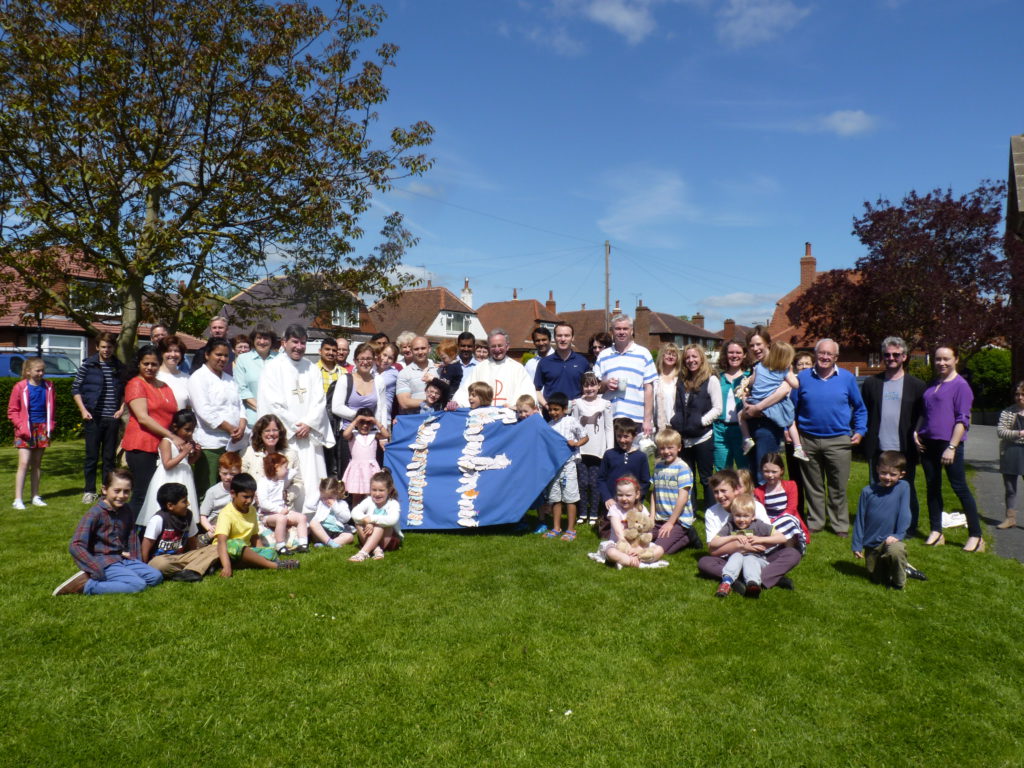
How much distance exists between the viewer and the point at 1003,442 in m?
8.84

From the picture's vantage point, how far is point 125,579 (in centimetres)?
566

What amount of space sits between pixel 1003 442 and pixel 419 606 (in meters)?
7.75

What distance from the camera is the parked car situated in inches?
878

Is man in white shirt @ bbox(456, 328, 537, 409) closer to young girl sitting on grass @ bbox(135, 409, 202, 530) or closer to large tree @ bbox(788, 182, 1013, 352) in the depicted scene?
young girl sitting on grass @ bbox(135, 409, 202, 530)

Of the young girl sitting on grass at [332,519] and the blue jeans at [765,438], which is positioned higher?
the blue jeans at [765,438]

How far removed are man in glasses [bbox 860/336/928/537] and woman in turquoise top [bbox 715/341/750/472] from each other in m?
1.35

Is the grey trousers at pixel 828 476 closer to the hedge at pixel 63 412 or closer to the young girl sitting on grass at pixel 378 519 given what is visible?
the young girl sitting on grass at pixel 378 519

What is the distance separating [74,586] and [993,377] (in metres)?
32.5

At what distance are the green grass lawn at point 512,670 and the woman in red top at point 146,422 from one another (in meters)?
1.12

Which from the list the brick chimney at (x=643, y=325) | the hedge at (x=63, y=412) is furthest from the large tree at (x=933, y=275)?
the brick chimney at (x=643, y=325)

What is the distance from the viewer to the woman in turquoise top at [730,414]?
7930 mm

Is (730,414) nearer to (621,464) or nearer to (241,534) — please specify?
(621,464)

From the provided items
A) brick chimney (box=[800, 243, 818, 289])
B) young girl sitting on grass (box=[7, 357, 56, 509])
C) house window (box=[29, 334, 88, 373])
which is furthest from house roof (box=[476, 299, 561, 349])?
young girl sitting on grass (box=[7, 357, 56, 509])

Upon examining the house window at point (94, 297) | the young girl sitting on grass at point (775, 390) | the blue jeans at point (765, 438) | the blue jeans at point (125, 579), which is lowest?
the blue jeans at point (125, 579)
